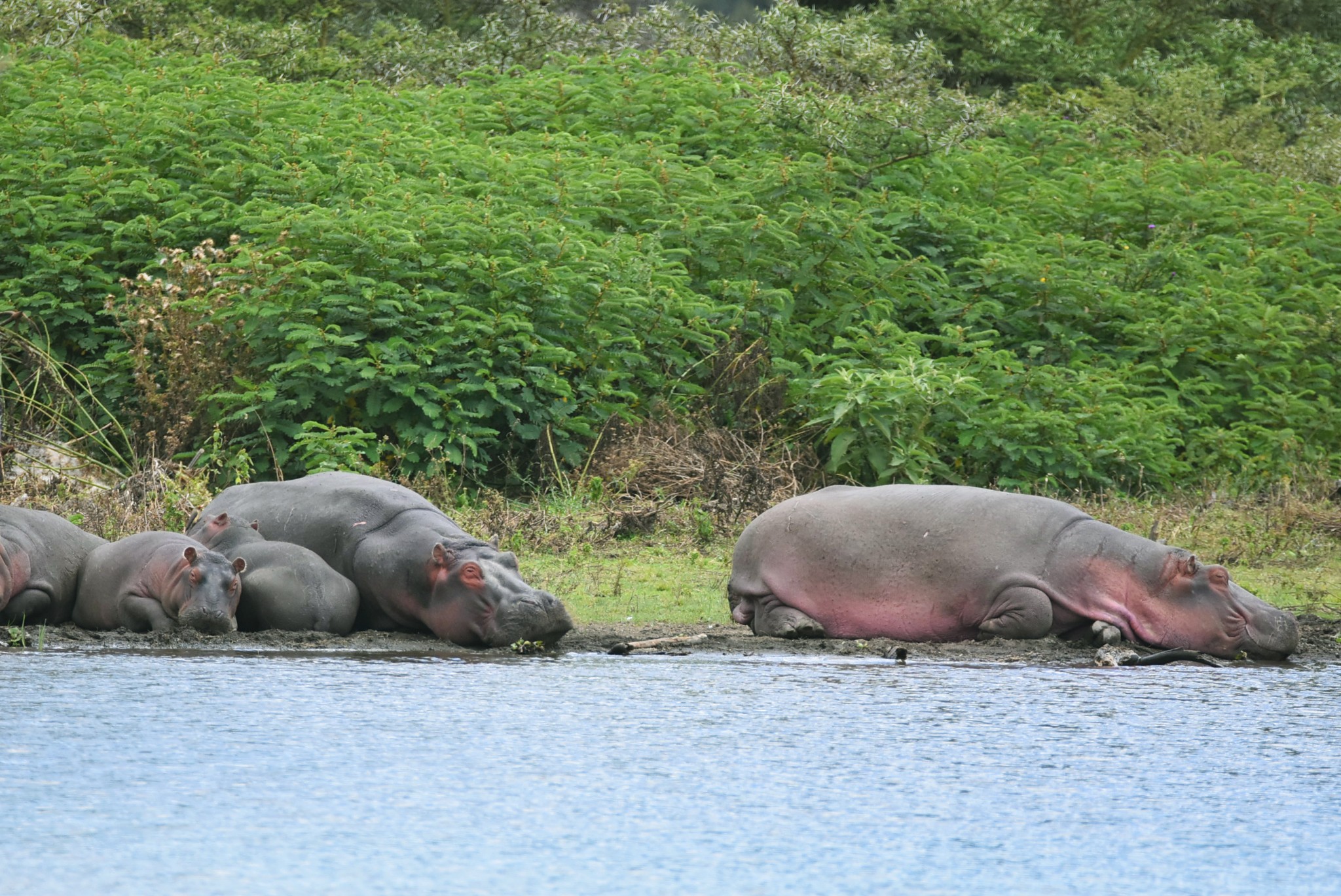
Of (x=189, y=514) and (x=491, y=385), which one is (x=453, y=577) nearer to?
(x=189, y=514)

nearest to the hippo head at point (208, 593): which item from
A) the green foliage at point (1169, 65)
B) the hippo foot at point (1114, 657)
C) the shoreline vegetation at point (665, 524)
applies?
the shoreline vegetation at point (665, 524)

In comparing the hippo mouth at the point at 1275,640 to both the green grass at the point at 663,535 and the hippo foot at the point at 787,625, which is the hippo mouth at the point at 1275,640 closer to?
the green grass at the point at 663,535

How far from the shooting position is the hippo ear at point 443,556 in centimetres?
675

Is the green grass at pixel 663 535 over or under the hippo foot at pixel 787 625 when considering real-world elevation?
under

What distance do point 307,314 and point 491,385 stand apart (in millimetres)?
1265

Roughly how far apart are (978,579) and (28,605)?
374cm

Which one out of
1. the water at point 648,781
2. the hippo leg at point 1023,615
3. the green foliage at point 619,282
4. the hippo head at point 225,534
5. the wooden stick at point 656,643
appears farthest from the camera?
the green foliage at point 619,282

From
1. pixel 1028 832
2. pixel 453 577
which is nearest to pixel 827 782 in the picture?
pixel 1028 832

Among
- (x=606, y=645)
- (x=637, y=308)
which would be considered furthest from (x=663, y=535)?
(x=606, y=645)

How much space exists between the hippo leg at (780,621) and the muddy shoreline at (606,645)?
73 mm

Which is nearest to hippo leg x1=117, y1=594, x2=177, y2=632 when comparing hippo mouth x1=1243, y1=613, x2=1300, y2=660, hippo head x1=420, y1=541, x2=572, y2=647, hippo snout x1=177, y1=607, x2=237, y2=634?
hippo snout x1=177, y1=607, x2=237, y2=634

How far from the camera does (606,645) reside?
6.59 m

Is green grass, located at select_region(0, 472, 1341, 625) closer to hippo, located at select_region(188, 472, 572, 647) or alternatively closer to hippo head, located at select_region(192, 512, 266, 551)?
hippo, located at select_region(188, 472, 572, 647)

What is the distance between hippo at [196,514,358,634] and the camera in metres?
→ 6.71
